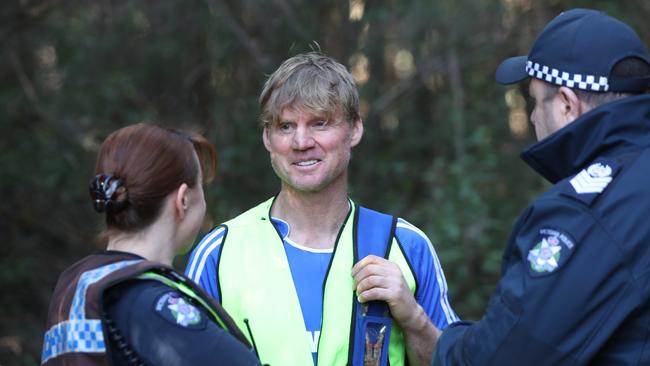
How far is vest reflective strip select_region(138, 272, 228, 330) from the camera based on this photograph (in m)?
2.46

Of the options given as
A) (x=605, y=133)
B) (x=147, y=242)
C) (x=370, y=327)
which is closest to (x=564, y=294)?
(x=605, y=133)

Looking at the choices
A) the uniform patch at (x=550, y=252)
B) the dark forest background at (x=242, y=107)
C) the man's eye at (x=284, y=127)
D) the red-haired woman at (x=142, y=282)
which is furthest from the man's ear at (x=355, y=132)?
the dark forest background at (x=242, y=107)

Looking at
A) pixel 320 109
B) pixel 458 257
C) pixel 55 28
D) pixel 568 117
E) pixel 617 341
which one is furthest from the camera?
pixel 55 28

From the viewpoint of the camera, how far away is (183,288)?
99.0 inches

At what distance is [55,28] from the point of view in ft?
30.7

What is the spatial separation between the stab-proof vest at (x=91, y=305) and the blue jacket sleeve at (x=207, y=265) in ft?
2.15

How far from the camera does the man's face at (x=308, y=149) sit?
3322mm

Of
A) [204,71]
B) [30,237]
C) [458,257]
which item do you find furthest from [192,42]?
[458,257]

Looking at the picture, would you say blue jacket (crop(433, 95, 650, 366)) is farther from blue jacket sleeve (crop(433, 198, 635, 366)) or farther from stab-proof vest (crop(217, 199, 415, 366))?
stab-proof vest (crop(217, 199, 415, 366))

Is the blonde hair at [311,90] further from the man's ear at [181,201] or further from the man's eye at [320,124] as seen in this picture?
the man's ear at [181,201]

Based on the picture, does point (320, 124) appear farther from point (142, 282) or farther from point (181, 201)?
point (142, 282)

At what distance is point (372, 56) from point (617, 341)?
6995mm

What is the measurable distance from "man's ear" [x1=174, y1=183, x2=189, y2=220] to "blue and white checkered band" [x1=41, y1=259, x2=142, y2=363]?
0.24 m

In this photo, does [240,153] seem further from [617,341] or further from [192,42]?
[617,341]
